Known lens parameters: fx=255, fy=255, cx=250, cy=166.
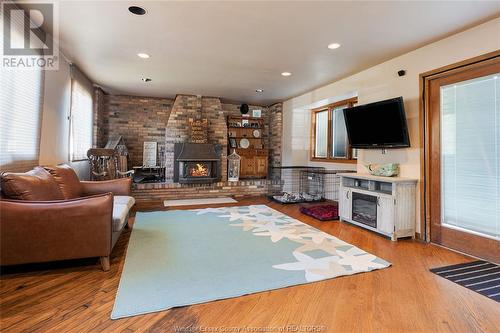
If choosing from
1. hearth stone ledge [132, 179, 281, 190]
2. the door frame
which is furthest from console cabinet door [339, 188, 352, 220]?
hearth stone ledge [132, 179, 281, 190]

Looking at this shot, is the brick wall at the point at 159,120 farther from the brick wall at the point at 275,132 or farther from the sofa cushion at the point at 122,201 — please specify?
the sofa cushion at the point at 122,201

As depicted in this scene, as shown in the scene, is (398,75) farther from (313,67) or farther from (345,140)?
(345,140)

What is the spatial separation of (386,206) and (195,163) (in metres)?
4.24

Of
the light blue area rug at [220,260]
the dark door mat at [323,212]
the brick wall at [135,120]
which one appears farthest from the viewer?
the brick wall at [135,120]

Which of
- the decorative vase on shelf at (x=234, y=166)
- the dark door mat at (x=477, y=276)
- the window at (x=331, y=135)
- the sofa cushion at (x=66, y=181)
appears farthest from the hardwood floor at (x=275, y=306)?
the decorative vase on shelf at (x=234, y=166)

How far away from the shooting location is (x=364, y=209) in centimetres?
366

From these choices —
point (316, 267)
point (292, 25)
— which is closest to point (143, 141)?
point (292, 25)

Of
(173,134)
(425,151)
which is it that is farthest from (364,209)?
(173,134)

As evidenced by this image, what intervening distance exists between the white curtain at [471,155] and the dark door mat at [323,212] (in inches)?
59.9

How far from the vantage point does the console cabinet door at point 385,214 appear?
322cm

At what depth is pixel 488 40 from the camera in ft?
8.54

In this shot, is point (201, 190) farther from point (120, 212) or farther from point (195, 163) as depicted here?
point (120, 212)

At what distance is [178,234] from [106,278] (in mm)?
1138

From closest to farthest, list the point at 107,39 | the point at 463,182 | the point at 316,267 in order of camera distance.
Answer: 1. the point at 316,267
2. the point at 463,182
3. the point at 107,39
